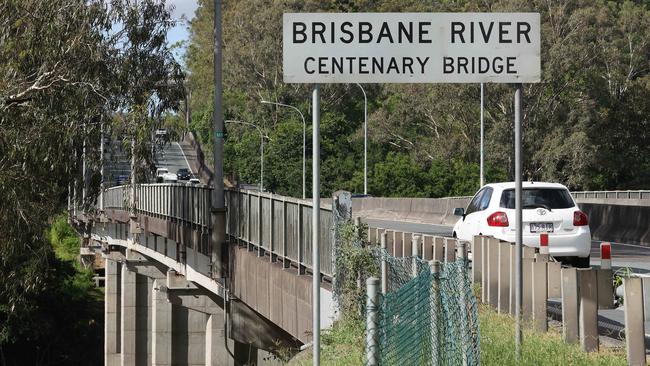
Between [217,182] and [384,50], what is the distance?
701 inches

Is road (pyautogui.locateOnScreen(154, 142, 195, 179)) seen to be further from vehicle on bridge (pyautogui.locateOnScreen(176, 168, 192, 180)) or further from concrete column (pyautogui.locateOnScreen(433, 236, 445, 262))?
concrete column (pyautogui.locateOnScreen(433, 236, 445, 262))

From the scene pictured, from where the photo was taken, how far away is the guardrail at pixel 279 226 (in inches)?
704

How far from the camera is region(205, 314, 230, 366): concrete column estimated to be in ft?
133

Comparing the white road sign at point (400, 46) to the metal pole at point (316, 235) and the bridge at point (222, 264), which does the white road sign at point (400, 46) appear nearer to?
the metal pole at point (316, 235)

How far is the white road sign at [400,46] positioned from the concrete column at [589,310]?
1990 millimetres

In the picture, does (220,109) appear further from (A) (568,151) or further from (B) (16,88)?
(A) (568,151)

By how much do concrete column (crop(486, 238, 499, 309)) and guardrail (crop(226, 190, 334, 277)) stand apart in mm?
2922

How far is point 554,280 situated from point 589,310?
1.34 m

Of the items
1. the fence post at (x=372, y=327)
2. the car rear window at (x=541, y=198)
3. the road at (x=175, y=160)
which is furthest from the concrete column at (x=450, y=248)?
the road at (x=175, y=160)

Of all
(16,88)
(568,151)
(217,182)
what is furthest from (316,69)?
(568,151)

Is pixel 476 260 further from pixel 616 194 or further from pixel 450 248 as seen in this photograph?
pixel 616 194

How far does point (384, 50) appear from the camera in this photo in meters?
9.40

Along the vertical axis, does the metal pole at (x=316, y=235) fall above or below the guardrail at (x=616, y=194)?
above

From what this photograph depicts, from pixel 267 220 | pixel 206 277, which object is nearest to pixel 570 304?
pixel 267 220
